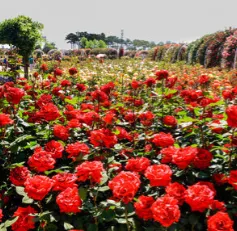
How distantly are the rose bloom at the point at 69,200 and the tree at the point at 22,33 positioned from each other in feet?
33.8

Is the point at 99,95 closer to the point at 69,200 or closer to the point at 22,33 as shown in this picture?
the point at 69,200

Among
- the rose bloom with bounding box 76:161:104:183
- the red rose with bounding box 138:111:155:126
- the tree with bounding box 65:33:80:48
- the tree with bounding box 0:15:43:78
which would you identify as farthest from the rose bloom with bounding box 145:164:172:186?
the tree with bounding box 65:33:80:48

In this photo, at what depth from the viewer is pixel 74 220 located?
1.52 meters

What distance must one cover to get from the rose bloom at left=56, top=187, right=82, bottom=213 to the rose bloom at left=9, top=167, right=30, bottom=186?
1.03ft

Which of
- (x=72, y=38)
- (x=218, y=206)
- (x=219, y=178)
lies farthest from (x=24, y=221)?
(x=72, y=38)

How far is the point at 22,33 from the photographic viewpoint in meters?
A: 11.4

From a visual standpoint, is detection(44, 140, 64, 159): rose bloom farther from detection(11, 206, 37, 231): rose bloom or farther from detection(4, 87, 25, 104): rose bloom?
detection(4, 87, 25, 104): rose bloom

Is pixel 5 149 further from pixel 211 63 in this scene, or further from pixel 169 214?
pixel 211 63

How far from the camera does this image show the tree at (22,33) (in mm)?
11234

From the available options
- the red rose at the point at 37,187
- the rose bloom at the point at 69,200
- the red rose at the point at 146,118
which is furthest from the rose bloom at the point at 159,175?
the red rose at the point at 146,118

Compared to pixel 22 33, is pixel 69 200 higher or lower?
lower

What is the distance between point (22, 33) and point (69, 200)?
36.3ft

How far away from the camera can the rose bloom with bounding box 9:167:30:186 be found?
1584mm

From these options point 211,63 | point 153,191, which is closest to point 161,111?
point 153,191
